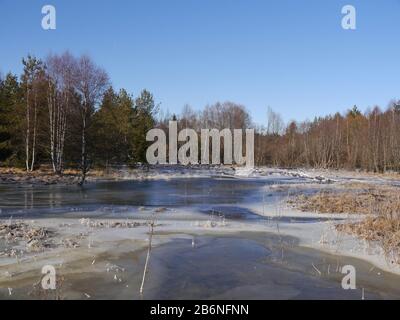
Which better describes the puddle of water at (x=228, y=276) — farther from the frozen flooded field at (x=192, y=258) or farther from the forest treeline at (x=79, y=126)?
the forest treeline at (x=79, y=126)

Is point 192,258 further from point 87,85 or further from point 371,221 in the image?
point 87,85

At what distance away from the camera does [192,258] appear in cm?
831

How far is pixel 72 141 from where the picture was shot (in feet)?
103

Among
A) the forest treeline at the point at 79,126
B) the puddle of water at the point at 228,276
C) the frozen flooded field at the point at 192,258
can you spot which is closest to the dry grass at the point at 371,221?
the frozen flooded field at the point at 192,258

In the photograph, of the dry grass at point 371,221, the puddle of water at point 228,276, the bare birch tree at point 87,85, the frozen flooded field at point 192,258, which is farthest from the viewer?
the bare birch tree at point 87,85

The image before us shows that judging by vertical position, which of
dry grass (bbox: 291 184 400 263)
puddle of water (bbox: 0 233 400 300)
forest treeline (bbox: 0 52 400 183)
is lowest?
puddle of water (bbox: 0 233 400 300)

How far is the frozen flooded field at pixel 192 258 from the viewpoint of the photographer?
639 cm

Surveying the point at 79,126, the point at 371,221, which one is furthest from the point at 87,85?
the point at 371,221

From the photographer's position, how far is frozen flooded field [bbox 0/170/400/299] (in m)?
6.39

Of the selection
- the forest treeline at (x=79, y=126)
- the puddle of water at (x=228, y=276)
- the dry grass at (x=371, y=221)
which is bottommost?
the puddle of water at (x=228, y=276)

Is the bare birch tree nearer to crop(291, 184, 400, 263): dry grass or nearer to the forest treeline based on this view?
the forest treeline

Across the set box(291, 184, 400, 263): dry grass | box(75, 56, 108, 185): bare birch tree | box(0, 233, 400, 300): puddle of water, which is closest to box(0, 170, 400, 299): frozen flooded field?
box(0, 233, 400, 300): puddle of water
